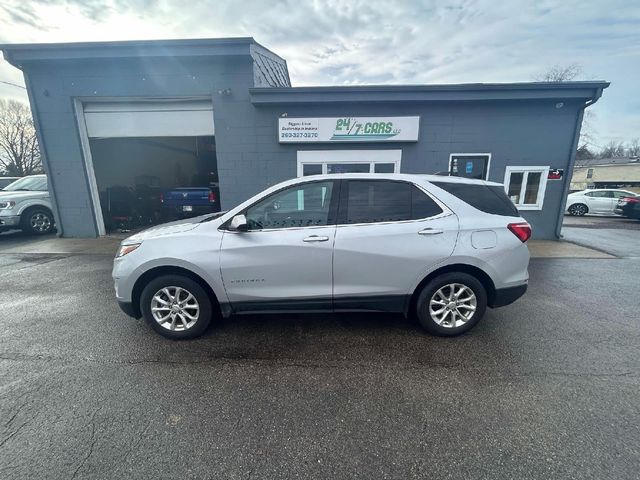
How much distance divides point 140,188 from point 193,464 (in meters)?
12.2

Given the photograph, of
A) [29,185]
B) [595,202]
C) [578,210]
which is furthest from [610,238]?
[29,185]

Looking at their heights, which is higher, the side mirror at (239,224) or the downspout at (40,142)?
the downspout at (40,142)

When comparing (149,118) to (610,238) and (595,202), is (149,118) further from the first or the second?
(595,202)

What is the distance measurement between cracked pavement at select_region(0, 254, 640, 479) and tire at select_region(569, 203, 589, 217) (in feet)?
→ 52.2

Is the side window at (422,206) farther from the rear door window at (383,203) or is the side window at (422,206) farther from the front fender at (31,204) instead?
the front fender at (31,204)

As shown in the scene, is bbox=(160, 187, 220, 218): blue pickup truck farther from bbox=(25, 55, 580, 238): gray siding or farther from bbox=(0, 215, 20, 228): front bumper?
bbox=(0, 215, 20, 228): front bumper

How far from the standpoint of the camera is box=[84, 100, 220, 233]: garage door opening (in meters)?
8.34

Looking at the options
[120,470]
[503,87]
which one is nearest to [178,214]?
[120,470]

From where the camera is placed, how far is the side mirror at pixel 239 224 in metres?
2.89

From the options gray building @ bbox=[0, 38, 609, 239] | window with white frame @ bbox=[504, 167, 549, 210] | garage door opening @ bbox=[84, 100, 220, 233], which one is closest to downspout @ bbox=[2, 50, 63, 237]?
gray building @ bbox=[0, 38, 609, 239]

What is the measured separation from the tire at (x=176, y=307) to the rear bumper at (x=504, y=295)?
322 centimetres

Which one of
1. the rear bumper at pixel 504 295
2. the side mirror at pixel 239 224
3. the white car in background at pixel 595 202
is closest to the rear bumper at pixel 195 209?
the side mirror at pixel 239 224

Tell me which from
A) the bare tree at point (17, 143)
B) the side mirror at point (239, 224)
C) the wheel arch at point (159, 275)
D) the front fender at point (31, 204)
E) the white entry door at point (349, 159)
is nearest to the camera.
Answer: the side mirror at point (239, 224)

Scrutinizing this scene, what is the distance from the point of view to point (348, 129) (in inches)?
305
